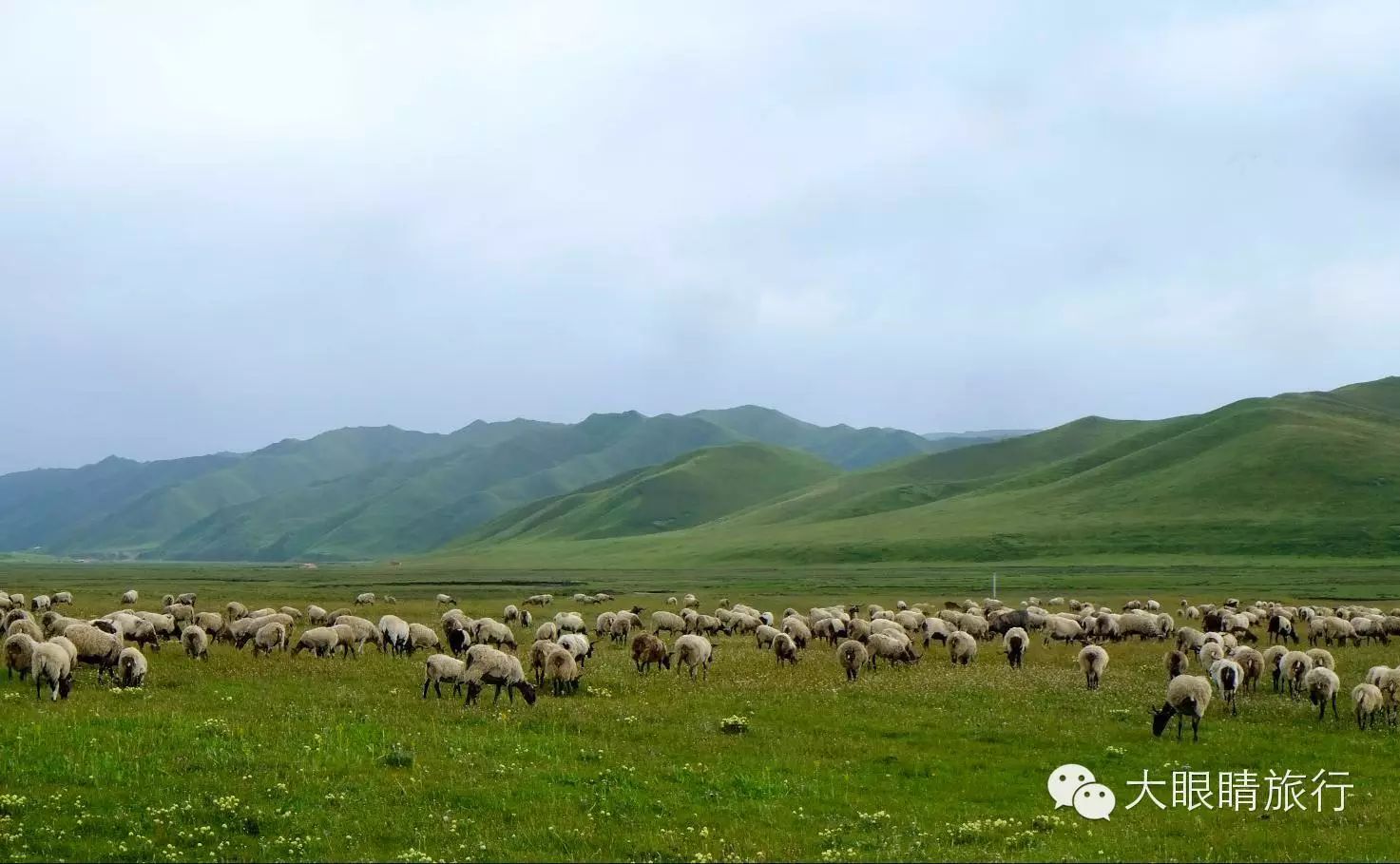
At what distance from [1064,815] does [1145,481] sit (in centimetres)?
16765

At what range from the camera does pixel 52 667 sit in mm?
20828

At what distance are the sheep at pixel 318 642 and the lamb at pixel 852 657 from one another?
16.1m

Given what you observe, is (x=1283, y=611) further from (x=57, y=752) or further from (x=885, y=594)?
(x=57, y=752)

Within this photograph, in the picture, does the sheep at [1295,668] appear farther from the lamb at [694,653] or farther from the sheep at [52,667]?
the sheep at [52,667]

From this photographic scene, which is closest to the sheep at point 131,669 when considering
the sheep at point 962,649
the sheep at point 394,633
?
the sheep at point 394,633

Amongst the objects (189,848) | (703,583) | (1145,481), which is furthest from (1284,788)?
(1145,481)

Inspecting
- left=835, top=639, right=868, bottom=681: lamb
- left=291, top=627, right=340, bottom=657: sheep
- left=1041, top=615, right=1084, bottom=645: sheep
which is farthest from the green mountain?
left=291, top=627, right=340, bottom=657: sheep

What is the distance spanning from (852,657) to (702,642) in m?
4.40

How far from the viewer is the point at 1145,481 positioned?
16575 cm

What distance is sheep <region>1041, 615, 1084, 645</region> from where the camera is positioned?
4059 centimetres

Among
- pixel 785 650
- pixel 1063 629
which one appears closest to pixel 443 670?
pixel 785 650

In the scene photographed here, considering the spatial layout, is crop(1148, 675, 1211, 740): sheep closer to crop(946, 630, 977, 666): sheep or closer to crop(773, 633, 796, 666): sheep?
crop(946, 630, 977, 666): sheep

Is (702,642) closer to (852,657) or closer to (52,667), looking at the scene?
(852,657)

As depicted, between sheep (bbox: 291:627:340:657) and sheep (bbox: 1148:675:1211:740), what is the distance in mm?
23771
